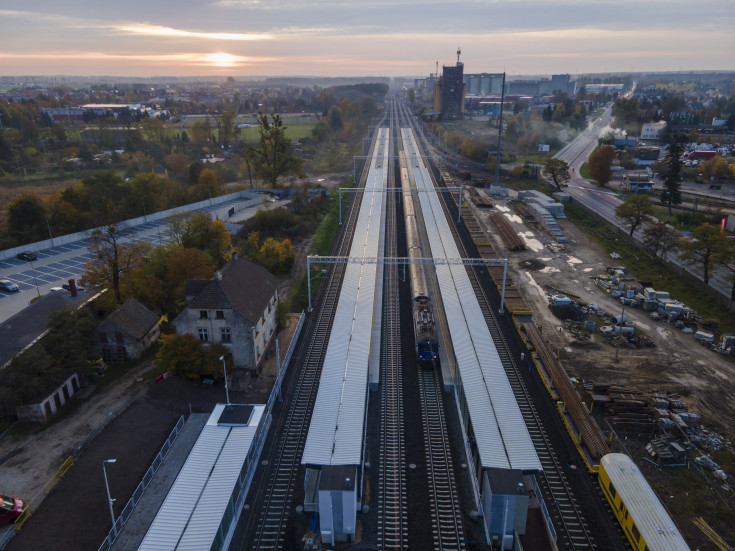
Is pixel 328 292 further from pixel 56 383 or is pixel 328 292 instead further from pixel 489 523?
pixel 489 523

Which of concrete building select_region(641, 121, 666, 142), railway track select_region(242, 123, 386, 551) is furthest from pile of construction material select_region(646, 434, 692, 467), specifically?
concrete building select_region(641, 121, 666, 142)

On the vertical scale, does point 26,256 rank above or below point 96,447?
above

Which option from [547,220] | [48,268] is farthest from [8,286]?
[547,220]

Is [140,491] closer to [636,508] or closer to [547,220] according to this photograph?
[636,508]

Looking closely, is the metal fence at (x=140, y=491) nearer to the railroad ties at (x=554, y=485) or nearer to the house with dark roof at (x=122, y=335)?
the house with dark roof at (x=122, y=335)

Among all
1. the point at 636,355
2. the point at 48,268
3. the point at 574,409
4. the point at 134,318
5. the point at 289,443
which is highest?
the point at 134,318

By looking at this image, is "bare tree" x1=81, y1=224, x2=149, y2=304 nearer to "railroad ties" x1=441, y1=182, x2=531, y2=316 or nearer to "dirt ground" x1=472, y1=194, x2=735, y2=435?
"railroad ties" x1=441, y1=182, x2=531, y2=316

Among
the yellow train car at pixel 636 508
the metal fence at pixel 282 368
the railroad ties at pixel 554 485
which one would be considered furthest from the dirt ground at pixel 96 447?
the yellow train car at pixel 636 508
